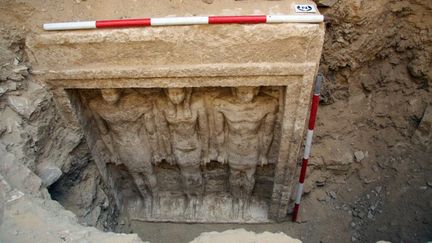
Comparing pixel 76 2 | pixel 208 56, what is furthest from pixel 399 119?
pixel 76 2

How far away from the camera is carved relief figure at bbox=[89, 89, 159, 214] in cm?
244

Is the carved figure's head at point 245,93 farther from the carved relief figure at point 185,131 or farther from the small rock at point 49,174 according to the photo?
the small rock at point 49,174

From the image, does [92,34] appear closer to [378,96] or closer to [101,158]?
[101,158]

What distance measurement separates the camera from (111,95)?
2291mm

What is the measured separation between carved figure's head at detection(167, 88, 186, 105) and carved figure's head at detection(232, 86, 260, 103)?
37 cm

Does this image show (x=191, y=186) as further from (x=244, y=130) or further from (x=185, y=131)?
(x=244, y=130)

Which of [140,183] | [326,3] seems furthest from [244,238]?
[326,3]

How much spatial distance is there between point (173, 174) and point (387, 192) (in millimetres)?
2082

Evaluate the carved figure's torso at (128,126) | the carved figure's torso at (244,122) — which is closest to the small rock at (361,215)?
the carved figure's torso at (244,122)

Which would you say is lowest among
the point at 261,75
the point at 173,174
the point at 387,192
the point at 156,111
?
the point at 387,192

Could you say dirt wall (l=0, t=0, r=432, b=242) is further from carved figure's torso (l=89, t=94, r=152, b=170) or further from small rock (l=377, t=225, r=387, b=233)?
carved figure's torso (l=89, t=94, r=152, b=170)

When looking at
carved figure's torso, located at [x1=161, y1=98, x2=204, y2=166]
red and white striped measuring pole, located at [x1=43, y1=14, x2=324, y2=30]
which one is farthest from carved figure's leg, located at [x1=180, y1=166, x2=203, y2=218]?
red and white striped measuring pole, located at [x1=43, y1=14, x2=324, y2=30]

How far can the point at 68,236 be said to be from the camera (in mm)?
1617

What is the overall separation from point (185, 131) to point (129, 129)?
461 mm
